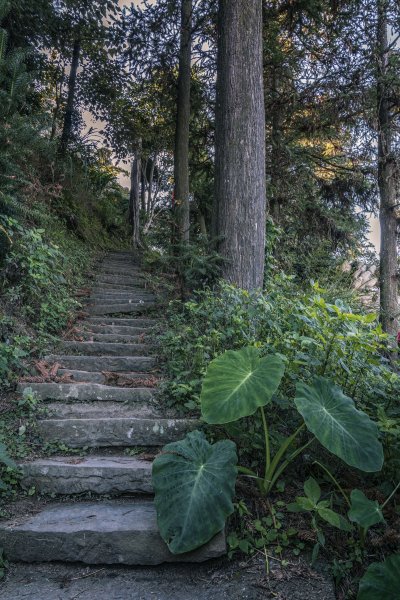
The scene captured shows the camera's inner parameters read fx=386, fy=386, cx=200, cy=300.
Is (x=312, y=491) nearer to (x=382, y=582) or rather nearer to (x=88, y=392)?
(x=382, y=582)

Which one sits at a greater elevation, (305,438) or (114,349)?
(114,349)

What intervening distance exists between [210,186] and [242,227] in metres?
4.58

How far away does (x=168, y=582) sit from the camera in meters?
1.95

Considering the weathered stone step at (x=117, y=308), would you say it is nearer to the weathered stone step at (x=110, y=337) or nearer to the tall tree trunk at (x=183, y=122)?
the weathered stone step at (x=110, y=337)

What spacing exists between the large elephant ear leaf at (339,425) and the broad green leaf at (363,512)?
0.18 meters

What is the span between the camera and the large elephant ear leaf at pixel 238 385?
6.63 ft

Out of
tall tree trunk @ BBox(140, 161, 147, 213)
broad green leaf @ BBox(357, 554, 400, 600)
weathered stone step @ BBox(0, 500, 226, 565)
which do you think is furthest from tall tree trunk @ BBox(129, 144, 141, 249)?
broad green leaf @ BBox(357, 554, 400, 600)

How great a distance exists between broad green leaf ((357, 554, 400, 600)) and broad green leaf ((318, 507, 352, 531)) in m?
0.31

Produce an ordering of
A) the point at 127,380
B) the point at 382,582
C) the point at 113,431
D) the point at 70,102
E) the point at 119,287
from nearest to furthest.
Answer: the point at 382,582 → the point at 113,431 → the point at 127,380 → the point at 119,287 → the point at 70,102

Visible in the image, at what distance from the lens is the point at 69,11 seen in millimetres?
8656

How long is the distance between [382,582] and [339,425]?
662 mm

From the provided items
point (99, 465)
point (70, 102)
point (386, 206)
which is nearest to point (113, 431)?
point (99, 465)

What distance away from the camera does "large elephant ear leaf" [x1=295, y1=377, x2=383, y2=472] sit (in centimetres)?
188

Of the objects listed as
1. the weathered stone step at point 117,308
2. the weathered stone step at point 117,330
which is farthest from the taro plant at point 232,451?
the weathered stone step at point 117,308
